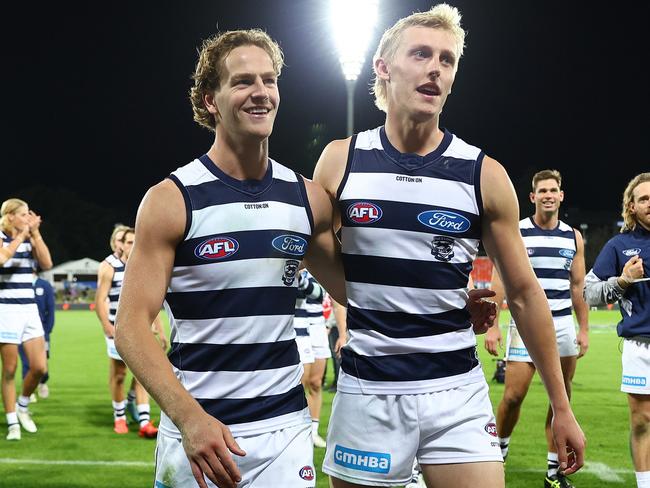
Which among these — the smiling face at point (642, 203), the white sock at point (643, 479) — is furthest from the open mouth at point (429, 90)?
the white sock at point (643, 479)

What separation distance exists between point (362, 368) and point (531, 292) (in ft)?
2.57

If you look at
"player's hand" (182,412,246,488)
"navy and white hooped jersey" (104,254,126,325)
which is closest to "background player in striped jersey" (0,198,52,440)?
"navy and white hooped jersey" (104,254,126,325)

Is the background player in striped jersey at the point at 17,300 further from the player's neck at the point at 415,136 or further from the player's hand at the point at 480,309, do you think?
the player's hand at the point at 480,309

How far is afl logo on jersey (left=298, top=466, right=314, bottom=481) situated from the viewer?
2943 mm

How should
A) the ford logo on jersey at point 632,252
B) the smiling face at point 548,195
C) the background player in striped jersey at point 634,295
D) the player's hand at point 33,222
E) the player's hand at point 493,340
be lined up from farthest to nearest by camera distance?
the player's hand at point 33,222, the smiling face at point 548,195, the player's hand at point 493,340, the ford logo on jersey at point 632,252, the background player in striped jersey at point 634,295

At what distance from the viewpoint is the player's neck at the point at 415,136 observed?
3439mm

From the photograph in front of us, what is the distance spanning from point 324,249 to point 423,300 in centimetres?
46

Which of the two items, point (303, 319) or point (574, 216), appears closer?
point (303, 319)

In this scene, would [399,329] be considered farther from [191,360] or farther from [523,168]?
[523,168]

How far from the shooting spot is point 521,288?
3371mm

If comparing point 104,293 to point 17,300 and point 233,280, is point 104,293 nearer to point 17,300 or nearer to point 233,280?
point 17,300

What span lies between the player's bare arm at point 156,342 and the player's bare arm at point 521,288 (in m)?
1.32

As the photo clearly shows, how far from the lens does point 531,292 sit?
3.37 m

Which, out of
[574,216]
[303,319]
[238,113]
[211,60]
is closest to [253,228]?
[238,113]
